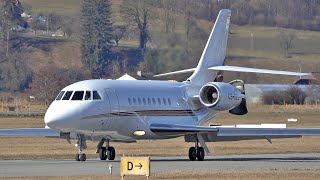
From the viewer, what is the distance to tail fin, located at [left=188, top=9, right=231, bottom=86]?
163 ft

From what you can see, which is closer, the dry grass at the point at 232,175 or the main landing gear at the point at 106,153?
the dry grass at the point at 232,175

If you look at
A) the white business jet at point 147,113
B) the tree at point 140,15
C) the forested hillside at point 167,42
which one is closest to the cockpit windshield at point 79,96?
the white business jet at point 147,113

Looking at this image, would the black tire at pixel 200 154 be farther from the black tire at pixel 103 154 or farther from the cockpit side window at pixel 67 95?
the cockpit side window at pixel 67 95

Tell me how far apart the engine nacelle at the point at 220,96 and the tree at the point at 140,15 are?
41888 mm

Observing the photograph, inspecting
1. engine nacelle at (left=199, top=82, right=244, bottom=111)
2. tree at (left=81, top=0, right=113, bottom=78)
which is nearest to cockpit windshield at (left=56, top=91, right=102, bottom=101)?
engine nacelle at (left=199, top=82, right=244, bottom=111)

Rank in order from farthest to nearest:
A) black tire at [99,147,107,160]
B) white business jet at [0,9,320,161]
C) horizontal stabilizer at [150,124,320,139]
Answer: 1. black tire at [99,147,107,160]
2. horizontal stabilizer at [150,124,320,139]
3. white business jet at [0,9,320,161]

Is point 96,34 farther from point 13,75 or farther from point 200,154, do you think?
point 200,154

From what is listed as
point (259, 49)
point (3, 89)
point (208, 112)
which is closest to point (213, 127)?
point (208, 112)

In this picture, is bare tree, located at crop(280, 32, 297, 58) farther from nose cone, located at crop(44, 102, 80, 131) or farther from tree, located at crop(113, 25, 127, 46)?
nose cone, located at crop(44, 102, 80, 131)

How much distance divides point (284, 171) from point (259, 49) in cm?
4785

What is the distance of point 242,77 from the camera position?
252 ft

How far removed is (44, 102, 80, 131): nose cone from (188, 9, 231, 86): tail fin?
7960mm

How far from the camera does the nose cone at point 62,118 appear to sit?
4247 cm

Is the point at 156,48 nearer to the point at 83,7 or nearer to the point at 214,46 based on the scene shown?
the point at 214,46
